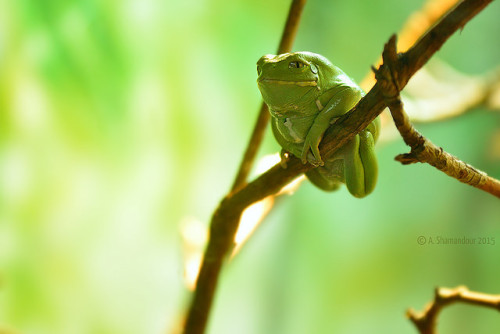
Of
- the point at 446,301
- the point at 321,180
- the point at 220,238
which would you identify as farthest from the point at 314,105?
the point at 446,301

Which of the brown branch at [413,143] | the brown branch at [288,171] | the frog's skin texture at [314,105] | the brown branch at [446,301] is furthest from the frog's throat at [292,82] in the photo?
the brown branch at [446,301]

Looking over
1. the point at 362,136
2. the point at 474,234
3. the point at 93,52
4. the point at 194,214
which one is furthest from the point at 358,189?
the point at 474,234

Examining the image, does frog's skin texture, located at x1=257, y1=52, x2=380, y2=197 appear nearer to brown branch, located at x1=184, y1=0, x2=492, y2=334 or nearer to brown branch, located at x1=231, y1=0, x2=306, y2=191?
brown branch, located at x1=184, y1=0, x2=492, y2=334

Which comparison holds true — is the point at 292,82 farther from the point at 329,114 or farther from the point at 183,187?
the point at 183,187

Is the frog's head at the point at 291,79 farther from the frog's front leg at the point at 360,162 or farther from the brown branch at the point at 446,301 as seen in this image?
the brown branch at the point at 446,301

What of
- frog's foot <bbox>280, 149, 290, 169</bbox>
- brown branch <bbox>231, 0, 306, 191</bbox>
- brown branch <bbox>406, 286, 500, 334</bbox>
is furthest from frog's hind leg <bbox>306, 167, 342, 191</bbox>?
brown branch <bbox>406, 286, 500, 334</bbox>
